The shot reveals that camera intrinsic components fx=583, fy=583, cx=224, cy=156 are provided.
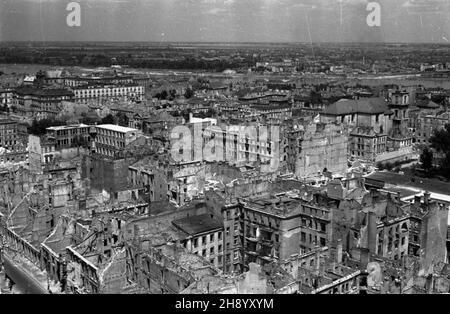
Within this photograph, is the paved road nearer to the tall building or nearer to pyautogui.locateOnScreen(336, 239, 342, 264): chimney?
pyautogui.locateOnScreen(336, 239, 342, 264): chimney

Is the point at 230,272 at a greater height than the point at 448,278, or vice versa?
the point at 448,278

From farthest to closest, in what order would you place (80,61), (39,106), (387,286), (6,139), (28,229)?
(80,61) < (39,106) < (6,139) < (28,229) < (387,286)

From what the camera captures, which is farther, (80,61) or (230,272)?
(80,61)

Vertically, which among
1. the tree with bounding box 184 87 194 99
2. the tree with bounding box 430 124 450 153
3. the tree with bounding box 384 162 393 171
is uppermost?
the tree with bounding box 184 87 194 99

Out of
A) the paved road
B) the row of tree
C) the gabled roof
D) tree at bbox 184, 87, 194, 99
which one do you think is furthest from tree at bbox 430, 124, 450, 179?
tree at bbox 184, 87, 194, 99

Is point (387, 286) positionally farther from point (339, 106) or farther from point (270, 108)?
point (270, 108)

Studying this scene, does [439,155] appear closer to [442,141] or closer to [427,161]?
[442,141]

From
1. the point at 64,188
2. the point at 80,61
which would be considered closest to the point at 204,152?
the point at 64,188

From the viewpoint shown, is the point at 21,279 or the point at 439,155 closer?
the point at 21,279

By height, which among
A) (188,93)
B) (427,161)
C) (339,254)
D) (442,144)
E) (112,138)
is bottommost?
(427,161)

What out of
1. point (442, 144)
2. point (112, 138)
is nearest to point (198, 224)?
point (112, 138)

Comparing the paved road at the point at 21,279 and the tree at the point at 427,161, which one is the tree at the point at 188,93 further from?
the paved road at the point at 21,279
